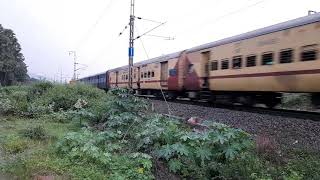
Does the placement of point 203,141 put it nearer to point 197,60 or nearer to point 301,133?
point 301,133

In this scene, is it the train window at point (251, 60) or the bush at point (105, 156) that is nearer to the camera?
the bush at point (105, 156)

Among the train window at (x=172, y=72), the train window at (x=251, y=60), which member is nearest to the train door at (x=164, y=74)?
the train window at (x=172, y=72)

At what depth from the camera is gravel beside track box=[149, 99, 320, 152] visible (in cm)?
1033

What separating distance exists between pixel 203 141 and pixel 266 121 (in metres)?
5.60

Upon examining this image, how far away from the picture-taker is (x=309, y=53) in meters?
12.3

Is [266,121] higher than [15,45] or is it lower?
lower

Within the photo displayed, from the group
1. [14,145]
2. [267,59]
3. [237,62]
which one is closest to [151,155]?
[14,145]

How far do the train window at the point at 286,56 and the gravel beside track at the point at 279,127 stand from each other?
5.55 ft

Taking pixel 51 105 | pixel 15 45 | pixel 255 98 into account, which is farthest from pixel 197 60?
pixel 15 45

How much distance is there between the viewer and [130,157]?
842cm

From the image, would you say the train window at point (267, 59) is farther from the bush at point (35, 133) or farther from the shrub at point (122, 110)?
the bush at point (35, 133)

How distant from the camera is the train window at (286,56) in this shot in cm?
1316

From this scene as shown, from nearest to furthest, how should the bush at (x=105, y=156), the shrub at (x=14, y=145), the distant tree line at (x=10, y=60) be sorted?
the bush at (x=105, y=156) < the shrub at (x=14, y=145) < the distant tree line at (x=10, y=60)

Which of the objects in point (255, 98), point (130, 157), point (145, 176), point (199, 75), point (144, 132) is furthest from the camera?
point (199, 75)
